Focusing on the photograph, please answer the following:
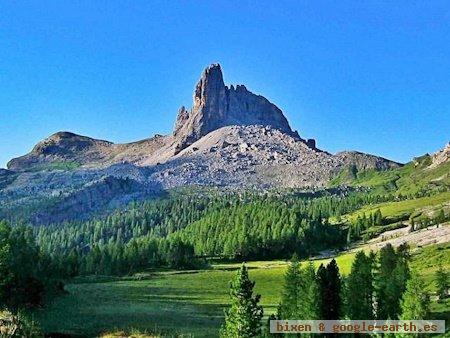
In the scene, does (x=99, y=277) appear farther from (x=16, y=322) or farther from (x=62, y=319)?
(x=16, y=322)

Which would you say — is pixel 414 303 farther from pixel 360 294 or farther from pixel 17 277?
pixel 17 277

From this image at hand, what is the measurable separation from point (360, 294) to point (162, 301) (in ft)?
162

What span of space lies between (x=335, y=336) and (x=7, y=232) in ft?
230

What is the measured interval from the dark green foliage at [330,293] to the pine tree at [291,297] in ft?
11.3

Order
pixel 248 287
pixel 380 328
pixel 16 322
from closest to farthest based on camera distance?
pixel 16 322 < pixel 248 287 < pixel 380 328

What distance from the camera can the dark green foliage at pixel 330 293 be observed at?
7050 centimetres

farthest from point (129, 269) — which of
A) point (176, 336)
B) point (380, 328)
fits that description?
point (380, 328)

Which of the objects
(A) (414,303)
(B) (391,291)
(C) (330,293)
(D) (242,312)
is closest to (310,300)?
(C) (330,293)

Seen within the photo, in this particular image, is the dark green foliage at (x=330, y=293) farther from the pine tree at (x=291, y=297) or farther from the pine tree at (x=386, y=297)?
the pine tree at (x=386, y=297)

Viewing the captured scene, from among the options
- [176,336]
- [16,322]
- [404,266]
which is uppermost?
[404,266]

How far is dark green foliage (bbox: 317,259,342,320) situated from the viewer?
231 ft

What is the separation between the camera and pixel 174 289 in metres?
137

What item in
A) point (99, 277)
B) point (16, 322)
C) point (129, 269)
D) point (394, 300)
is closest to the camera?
point (16, 322)

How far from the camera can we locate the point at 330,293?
236 feet
